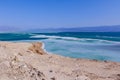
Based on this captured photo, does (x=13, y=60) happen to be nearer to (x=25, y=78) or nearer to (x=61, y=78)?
(x=25, y=78)

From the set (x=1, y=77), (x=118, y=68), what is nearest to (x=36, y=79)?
(x=1, y=77)

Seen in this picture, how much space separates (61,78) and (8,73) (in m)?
2.54

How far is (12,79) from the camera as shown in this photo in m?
8.62

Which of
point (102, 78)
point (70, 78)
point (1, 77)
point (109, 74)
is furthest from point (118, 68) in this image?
point (1, 77)

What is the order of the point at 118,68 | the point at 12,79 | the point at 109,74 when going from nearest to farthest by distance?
the point at 12,79 < the point at 109,74 < the point at 118,68

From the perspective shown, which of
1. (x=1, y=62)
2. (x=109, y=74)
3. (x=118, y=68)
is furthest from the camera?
(x=118, y=68)

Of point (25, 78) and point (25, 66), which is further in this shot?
point (25, 66)

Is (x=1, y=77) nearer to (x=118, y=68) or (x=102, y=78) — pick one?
(x=102, y=78)

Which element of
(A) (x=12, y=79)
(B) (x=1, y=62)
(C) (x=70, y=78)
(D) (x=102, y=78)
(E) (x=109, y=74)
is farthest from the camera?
(E) (x=109, y=74)

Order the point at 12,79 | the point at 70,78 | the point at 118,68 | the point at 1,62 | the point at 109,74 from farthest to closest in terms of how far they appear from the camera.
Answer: the point at 118,68 < the point at 109,74 < the point at 70,78 < the point at 1,62 < the point at 12,79

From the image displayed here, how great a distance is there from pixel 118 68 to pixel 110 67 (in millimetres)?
460

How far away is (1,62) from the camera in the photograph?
9.35 metres

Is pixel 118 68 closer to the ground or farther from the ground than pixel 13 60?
closer to the ground

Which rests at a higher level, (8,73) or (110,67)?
(8,73)
